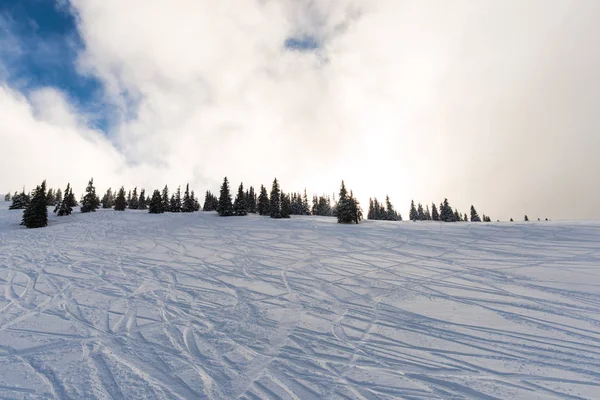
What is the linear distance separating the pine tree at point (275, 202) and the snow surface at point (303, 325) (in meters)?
35.2

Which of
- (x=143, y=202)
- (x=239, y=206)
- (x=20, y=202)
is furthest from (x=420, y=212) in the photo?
(x=20, y=202)

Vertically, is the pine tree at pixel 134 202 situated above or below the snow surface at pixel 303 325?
above

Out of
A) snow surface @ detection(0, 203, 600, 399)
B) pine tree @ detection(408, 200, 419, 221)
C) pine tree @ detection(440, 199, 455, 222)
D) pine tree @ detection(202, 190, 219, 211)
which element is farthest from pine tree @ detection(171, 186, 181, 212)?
pine tree @ detection(408, 200, 419, 221)

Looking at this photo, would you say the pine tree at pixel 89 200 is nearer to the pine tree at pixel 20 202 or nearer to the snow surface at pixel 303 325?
the pine tree at pixel 20 202

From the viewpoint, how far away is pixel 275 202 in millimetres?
54031

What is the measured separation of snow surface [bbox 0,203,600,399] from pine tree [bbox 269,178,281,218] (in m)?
35.2

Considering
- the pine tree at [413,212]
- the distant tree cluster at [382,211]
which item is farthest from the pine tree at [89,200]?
the pine tree at [413,212]

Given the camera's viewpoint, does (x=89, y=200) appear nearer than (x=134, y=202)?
Yes

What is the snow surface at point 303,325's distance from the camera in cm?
544

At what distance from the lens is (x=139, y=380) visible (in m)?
5.51

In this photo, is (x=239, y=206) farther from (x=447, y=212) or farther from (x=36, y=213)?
(x=447, y=212)

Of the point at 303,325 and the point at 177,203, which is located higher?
the point at 177,203

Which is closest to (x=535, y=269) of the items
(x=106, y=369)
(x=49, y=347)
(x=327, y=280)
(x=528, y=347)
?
(x=528, y=347)

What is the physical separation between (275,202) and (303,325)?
46.2 meters
